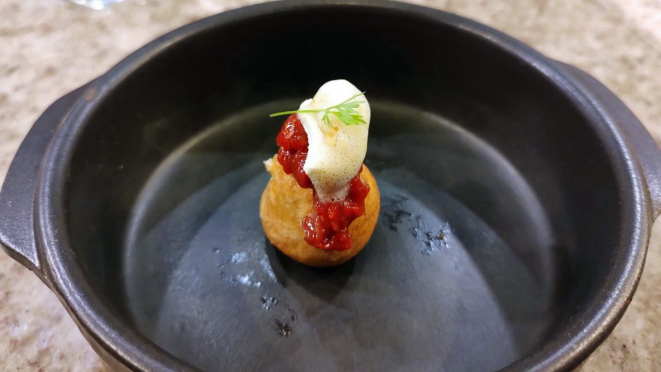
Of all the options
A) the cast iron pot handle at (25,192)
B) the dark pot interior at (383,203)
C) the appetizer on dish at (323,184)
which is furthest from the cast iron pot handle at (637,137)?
the cast iron pot handle at (25,192)

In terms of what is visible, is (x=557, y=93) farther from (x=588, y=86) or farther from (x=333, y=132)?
(x=333, y=132)

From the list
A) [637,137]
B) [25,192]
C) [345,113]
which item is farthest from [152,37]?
[637,137]

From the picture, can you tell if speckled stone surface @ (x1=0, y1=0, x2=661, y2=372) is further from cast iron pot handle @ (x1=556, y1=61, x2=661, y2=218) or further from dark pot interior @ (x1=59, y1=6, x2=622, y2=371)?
cast iron pot handle @ (x1=556, y1=61, x2=661, y2=218)

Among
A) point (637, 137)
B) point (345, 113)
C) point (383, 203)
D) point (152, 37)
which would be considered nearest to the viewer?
point (345, 113)

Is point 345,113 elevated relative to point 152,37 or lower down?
elevated

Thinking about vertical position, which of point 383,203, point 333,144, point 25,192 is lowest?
point 383,203

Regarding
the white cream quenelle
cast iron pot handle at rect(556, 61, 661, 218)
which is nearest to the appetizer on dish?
the white cream quenelle

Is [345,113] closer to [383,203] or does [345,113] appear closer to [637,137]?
[383,203]
